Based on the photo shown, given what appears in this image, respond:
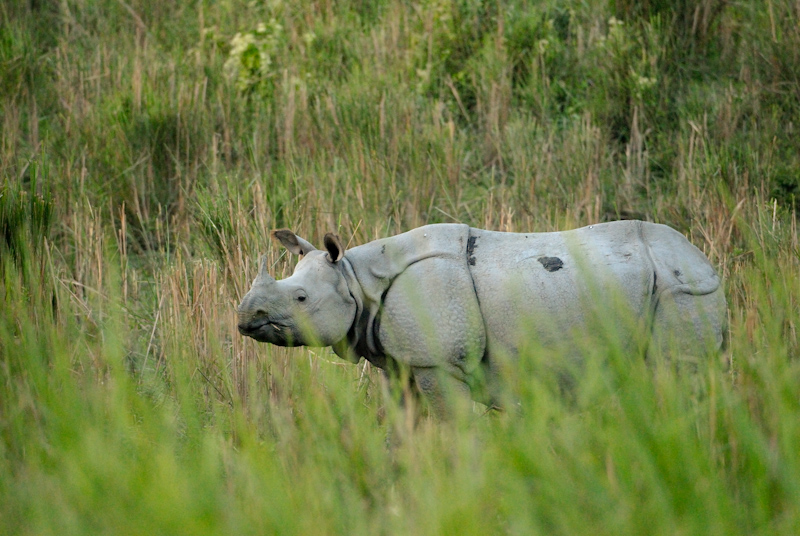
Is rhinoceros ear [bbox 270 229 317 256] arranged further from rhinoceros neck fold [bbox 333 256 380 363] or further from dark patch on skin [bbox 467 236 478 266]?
dark patch on skin [bbox 467 236 478 266]

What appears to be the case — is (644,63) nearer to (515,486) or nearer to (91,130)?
(91,130)

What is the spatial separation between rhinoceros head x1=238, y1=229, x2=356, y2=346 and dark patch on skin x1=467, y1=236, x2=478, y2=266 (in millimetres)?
433

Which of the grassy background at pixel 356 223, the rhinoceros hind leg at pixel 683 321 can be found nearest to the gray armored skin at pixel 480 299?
the rhinoceros hind leg at pixel 683 321

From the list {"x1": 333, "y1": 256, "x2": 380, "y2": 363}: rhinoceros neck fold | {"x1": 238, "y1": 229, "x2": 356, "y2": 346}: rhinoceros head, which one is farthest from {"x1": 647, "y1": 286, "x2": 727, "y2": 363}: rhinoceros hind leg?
{"x1": 238, "y1": 229, "x2": 356, "y2": 346}: rhinoceros head

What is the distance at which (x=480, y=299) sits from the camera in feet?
10.4

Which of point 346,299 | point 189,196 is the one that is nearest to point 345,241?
point 189,196

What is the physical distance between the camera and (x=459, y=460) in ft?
7.43

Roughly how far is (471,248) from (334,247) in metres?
0.50

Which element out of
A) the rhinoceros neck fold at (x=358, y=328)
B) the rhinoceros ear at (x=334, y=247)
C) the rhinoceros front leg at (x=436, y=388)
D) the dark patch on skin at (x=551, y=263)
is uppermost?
the rhinoceros ear at (x=334, y=247)

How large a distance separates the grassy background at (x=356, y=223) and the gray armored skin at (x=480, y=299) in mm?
212

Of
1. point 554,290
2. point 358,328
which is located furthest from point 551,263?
point 358,328

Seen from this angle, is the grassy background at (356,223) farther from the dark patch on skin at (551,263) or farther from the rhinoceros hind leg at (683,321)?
the dark patch on skin at (551,263)

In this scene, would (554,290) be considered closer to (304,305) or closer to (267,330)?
(304,305)

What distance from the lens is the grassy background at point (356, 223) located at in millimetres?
2111
